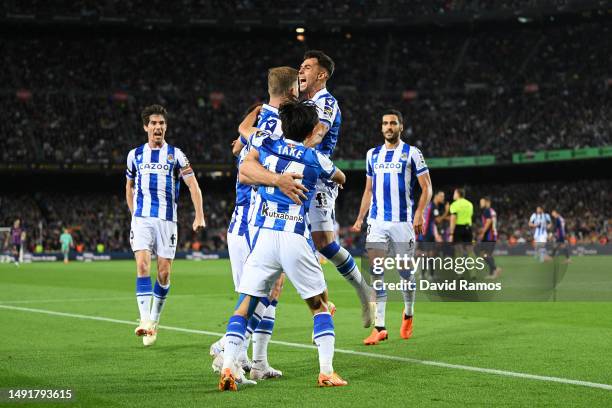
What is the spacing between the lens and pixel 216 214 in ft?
166

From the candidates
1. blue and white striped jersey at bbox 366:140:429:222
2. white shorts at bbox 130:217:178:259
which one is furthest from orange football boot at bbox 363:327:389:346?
white shorts at bbox 130:217:178:259

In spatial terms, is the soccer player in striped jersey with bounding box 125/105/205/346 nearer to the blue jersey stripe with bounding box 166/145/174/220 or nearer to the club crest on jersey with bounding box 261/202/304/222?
the blue jersey stripe with bounding box 166/145/174/220

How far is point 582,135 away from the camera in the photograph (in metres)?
48.2

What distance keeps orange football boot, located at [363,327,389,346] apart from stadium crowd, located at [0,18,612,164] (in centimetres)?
4051

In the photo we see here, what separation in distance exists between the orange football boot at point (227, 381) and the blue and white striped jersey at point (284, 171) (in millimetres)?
1111

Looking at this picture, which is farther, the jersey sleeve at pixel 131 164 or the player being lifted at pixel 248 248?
the jersey sleeve at pixel 131 164

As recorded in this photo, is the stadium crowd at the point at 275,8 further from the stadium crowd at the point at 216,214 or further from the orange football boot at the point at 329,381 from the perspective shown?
the orange football boot at the point at 329,381

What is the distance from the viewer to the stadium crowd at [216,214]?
4541cm

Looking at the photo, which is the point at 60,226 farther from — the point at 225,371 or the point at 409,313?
the point at 225,371

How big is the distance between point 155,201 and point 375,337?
305cm

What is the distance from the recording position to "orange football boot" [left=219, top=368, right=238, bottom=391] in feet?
20.4

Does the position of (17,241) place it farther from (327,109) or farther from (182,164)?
(327,109)

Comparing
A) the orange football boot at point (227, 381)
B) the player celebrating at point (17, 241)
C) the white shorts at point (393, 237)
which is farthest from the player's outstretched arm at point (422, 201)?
the player celebrating at point (17, 241)

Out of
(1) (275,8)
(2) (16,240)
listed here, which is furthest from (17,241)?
(1) (275,8)
